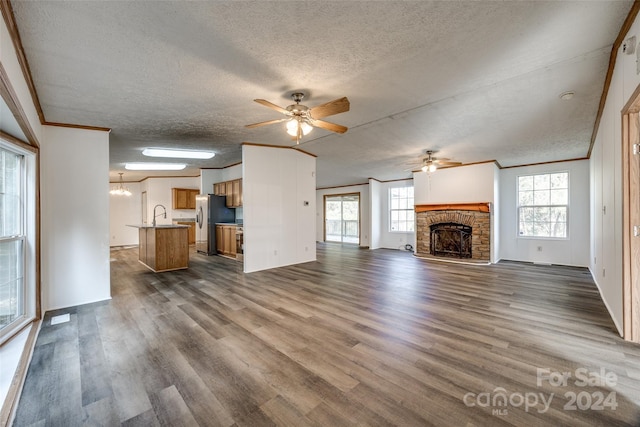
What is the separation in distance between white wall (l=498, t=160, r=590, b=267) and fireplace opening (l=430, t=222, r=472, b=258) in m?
1.09

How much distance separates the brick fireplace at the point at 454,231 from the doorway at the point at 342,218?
10.4ft

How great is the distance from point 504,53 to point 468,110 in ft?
4.31

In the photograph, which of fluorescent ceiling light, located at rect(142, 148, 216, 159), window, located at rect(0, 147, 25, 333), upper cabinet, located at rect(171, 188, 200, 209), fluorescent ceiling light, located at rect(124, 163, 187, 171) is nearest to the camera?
window, located at rect(0, 147, 25, 333)

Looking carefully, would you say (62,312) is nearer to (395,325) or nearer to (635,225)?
(395,325)

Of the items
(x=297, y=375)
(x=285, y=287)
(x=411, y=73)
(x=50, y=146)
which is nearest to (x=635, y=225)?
(x=411, y=73)

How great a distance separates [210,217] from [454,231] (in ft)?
21.7

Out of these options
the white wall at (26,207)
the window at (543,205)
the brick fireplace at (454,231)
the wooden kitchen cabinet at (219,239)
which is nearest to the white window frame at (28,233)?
the white wall at (26,207)

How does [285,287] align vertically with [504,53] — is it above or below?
below

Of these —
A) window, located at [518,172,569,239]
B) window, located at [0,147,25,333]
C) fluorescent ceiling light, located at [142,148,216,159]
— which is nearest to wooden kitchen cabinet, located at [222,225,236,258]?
fluorescent ceiling light, located at [142,148,216,159]

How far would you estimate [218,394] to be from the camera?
1.76 metres

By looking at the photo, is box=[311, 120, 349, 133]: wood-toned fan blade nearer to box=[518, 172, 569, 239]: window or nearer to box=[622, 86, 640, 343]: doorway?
box=[622, 86, 640, 343]: doorway

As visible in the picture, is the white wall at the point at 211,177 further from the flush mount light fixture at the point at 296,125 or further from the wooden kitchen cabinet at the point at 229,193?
the flush mount light fixture at the point at 296,125

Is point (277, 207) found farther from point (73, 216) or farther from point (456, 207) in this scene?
point (456, 207)

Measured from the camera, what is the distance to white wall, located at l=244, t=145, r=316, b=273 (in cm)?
526
